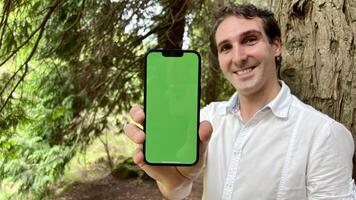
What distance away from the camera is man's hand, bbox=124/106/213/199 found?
111cm

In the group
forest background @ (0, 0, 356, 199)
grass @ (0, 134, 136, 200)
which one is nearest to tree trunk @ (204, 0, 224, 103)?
forest background @ (0, 0, 356, 199)

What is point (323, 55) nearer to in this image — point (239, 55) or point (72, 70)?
point (239, 55)

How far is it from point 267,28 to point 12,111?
2.44m

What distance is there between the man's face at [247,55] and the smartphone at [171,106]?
205mm

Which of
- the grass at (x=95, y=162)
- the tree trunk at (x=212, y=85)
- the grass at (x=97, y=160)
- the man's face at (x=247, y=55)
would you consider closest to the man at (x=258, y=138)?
the man's face at (x=247, y=55)

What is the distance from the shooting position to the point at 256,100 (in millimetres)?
1331

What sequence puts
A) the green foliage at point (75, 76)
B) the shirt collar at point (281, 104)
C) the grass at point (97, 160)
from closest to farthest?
the shirt collar at point (281, 104)
the green foliage at point (75, 76)
the grass at point (97, 160)

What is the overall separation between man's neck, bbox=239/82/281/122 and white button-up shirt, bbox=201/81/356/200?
0.02 metres

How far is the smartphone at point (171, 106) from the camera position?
1.13m

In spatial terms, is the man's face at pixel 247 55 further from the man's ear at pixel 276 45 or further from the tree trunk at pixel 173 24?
the tree trunk at pixel 173 24

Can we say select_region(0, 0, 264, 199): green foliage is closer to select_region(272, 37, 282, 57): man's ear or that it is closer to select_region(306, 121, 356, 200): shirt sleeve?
select_region(272, 37, 282, 57): man's ear

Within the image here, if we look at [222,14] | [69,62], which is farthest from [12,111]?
[222,14]

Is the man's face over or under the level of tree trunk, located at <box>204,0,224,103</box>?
over

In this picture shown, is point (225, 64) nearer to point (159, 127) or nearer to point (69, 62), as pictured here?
point (159, 127)
